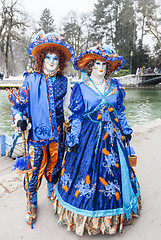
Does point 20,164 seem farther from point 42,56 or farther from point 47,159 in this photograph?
point 42,56

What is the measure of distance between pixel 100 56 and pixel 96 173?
121 centimetres

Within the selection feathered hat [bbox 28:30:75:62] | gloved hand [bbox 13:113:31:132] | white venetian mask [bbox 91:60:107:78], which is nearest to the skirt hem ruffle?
gloved hand [bbox 13:113:31:132]

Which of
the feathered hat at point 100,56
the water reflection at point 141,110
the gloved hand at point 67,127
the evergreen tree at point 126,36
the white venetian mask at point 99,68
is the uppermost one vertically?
the evergreen tree at point 126,36

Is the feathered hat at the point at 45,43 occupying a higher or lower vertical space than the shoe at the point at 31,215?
higher

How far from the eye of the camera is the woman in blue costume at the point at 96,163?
1.92m

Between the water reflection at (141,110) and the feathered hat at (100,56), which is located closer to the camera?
the feathered hat at (100,56)

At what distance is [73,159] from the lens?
6.84 feet

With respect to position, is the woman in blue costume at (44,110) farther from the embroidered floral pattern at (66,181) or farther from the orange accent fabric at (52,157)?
the embroidered floral pattern at (66,181)

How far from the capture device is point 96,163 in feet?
6.50

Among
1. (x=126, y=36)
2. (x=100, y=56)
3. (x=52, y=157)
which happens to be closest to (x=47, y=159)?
(x=52, y=157)

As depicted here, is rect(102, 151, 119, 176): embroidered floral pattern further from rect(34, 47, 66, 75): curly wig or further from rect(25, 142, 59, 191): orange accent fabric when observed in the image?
rect(34, 47, 66, 75): curly wig

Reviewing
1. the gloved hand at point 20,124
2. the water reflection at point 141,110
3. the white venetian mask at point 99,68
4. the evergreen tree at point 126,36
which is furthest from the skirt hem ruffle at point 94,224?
the evergreen tree at point 126,36

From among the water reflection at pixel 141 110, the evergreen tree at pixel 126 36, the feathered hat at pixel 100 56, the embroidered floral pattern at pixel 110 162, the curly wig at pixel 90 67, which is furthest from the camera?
the evergreen tree at pixel 126 36

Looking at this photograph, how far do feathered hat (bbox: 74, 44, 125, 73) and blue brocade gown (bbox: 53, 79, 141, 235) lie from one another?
0.78ft
